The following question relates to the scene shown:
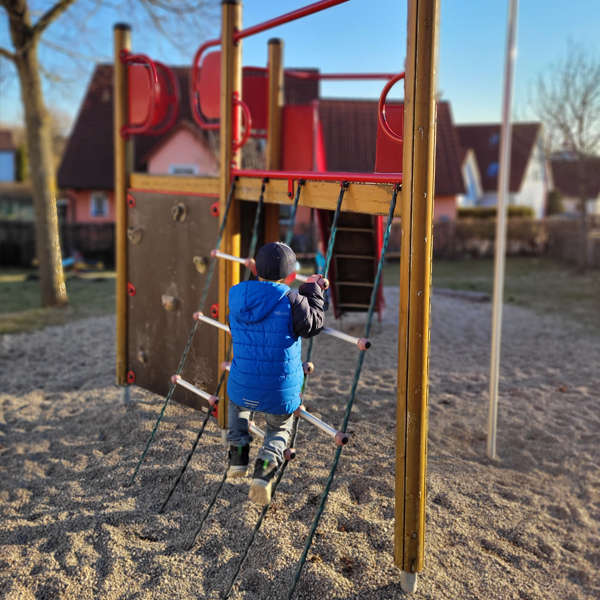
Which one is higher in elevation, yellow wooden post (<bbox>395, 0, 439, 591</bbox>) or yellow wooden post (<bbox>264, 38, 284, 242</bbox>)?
yellow wooden post (<bbox>264, 38, 284, 242</bbox>)

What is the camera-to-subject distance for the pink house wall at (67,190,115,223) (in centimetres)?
2175

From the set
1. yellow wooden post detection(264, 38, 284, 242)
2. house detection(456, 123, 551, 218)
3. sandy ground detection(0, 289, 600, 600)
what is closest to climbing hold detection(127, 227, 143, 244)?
sandy ground detection(0, 289, 600, 600)

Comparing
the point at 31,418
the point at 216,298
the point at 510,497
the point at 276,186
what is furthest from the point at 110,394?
the point at 510,497

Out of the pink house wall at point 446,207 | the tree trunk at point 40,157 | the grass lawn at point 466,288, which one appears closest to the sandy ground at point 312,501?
the grass lawn at point 466,288

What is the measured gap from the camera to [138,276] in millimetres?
5164

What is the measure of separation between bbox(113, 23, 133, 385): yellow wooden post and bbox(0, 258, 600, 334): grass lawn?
4120 mm

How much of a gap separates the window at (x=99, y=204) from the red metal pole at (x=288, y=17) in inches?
746

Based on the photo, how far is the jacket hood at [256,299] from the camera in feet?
9.64

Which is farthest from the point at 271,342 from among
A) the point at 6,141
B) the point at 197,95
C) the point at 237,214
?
the point at 6,141

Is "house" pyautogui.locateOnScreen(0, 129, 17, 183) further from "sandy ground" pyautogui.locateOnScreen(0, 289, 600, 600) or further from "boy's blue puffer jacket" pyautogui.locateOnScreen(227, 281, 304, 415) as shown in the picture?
"boy's blue puffer jacket" pyautogui.locateOnScreen(227, 281, 304, 415)

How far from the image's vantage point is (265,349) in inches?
118

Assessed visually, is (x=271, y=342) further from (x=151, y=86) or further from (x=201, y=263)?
(x=151, y=86)

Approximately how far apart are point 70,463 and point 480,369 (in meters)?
4.40

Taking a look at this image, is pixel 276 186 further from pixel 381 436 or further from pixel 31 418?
pixel 31 418
